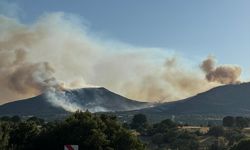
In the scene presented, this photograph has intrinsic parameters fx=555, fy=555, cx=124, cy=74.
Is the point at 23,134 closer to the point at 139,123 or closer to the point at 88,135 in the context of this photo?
the point at 88,135

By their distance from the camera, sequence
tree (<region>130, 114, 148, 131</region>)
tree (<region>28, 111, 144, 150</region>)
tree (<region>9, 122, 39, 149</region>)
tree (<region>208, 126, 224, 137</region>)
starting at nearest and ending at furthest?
tree (<region>28, 111, 144, 150</region>) → tree (<region>9, 122, 39, 149</region>) → tree (<region>208, 126, 224, 137</region>) → tree (<region>130, 114, 148, 131</region>)

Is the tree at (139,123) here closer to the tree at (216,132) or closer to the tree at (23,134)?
the tree at (216,132)

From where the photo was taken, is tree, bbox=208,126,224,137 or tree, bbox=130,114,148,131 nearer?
tree, bbox=208,126,224,137

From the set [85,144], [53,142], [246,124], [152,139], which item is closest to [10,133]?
[53,142]

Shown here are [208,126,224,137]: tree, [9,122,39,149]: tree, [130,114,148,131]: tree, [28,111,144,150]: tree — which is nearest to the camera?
[28,111,144,150]: tree

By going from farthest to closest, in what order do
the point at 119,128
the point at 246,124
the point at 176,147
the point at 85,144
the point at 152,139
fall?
the point at 246,124 < the point at 152,139 < the point at 176,147 < the point at 119,128 < the point at 85,144

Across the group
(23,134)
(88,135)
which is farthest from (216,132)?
(88,135)

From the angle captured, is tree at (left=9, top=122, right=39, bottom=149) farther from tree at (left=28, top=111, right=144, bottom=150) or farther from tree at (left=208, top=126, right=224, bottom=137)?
tree at (left=208, top=126, right=224, bottom=137)

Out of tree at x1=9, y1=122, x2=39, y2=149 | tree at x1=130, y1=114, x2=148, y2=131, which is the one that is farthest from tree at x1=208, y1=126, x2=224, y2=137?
tree at x1=9, y1=122, x2=39, y2=149

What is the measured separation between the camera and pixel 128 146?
46125 mm

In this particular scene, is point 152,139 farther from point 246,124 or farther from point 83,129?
point 83,129

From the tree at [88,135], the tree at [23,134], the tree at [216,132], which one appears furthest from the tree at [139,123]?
the tree at [88,135]

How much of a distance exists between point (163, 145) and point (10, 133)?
6090 cm

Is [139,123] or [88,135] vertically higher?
[139,123]
